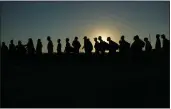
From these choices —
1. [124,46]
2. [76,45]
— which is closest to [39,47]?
[76,45]

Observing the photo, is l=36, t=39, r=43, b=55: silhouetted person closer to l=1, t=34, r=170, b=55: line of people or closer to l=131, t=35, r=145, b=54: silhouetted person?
l=1, t=34, r=170, b=55: line of people

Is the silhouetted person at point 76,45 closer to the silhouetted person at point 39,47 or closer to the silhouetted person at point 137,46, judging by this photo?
the silhouetted person at point 39,47

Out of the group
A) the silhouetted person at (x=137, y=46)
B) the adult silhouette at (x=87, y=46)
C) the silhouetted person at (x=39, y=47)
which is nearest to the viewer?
the silhouetted person at (x=39, y=47)

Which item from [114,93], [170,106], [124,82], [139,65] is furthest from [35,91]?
[139,65]

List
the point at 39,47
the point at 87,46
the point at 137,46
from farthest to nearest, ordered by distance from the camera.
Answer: the point at 87,46 → the point at 137,46 → the point at 39,47

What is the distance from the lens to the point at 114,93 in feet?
13.5

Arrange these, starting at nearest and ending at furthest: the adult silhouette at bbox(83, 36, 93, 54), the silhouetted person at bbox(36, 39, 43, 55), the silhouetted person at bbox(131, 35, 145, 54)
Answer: the silhouetted person at bbox(36, 39, 43, 55)
the silhouetted person at bbox(131, 35, 145, 54)
the adult silhouette at bbox(83, 36, 93, 54)

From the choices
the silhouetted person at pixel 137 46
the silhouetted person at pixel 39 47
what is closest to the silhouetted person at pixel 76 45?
the silhouetted person at pixel 39 47

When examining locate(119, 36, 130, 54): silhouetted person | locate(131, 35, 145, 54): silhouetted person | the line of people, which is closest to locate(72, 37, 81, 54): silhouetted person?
the line of people

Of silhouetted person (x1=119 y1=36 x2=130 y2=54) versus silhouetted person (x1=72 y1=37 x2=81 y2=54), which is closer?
silhouetted person (x1=119 y1=36 x2=130 y2=54)

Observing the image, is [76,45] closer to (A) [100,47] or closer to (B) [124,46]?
(A) [100,47]

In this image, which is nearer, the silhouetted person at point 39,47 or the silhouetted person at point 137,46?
the silhouetted person at point 39,47

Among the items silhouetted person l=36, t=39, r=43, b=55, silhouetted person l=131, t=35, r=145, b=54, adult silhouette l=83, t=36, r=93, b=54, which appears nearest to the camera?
silhouetted person l=36, t=39, r=43, b=55

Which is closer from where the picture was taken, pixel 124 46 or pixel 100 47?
pixel 124 46
